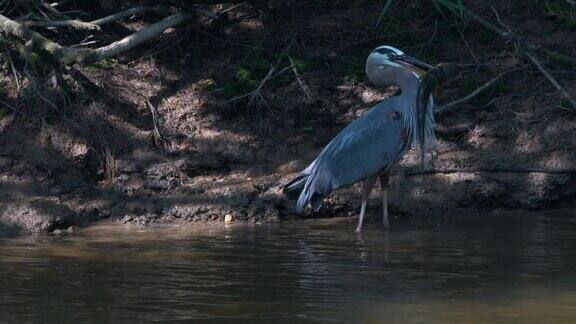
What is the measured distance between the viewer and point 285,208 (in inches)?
383

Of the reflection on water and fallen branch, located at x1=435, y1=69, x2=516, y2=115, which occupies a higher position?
fallen branch, located at x1=435, y1=69, x2=516, y2=115

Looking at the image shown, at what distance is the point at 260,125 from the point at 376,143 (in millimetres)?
1581

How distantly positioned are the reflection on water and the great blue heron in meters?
0.34

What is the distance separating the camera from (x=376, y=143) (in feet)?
31.6

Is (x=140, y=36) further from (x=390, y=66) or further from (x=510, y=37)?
(x=510, y=37)

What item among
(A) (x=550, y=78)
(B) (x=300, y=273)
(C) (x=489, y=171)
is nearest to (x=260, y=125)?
(C) (x=489, y=171)

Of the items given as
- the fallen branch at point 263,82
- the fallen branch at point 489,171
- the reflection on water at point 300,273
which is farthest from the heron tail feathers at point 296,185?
the fallen branch at point 263,82

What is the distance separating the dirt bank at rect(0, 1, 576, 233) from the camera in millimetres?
9719

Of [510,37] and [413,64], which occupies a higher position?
[510,37]

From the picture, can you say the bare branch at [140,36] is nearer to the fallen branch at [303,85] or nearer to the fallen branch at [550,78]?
the fallen branch at [303,85]

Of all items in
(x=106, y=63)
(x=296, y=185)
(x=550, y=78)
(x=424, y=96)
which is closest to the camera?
(x=424, y=96)

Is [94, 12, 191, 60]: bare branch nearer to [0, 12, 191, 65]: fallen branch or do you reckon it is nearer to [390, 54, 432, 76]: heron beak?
[0, 12, 191, 65]: fallen branch

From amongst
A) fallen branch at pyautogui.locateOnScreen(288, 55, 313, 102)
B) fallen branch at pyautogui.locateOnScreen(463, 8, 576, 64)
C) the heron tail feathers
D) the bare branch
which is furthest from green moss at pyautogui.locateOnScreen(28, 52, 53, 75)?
fallen branch at pyautogui.locateOnScreen(463, 8, 576, 64)

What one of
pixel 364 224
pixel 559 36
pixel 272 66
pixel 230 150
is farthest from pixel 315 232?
pixel 559 36
